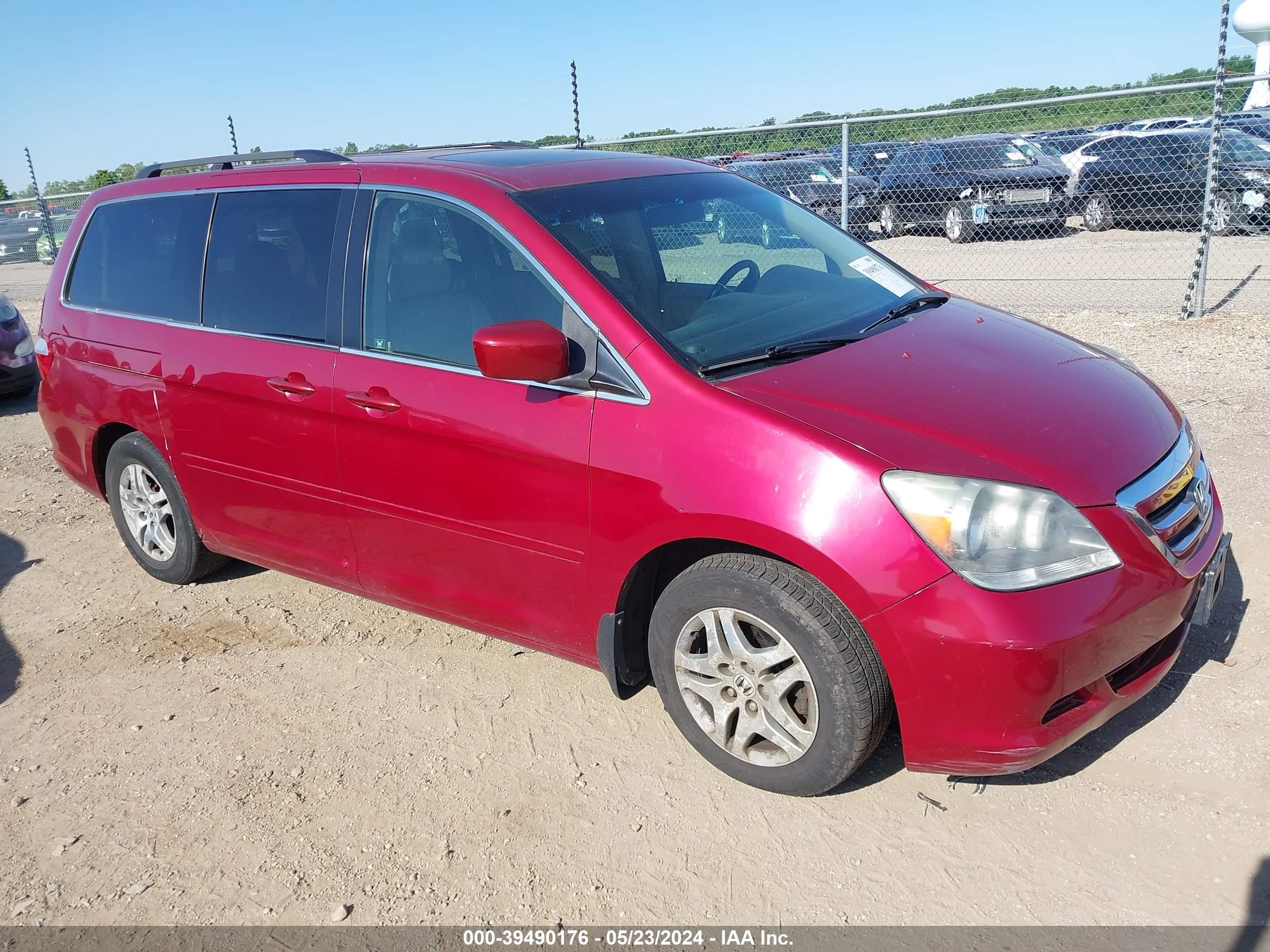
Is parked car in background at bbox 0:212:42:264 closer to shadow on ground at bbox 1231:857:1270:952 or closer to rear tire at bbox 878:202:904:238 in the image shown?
rear tire at bbox 878:202:904:238

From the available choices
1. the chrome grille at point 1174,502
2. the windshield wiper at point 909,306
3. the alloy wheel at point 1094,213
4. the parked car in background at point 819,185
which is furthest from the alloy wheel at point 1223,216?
the chrome grille at point 1174,502

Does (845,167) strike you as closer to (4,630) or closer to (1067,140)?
(1067,140)

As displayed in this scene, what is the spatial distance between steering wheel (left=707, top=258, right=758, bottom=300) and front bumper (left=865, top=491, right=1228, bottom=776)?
145 centimetres

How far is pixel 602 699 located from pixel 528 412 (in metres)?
1.13

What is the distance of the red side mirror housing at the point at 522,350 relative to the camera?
2.90m

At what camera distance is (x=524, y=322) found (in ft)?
9.73

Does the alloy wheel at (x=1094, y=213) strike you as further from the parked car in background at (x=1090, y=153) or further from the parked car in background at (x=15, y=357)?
the parked car in background at (x=15, y=357)

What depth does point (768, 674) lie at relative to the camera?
2846 millimetres

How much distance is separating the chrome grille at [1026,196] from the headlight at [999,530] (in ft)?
41.1

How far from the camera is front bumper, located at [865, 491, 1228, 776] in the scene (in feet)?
8.09

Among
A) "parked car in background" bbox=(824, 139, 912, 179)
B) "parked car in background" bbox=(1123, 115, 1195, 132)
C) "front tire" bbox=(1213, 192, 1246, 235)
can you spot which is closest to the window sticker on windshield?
"parked car in background" bbox=(824, 139, 912, 179)

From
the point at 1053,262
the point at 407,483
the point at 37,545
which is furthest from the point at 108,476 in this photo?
the point at 1053,262

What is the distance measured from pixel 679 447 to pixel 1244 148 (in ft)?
40.5

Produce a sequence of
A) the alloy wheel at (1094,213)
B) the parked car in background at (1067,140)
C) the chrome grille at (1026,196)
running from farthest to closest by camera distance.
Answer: the parked car in background at (1067,140) < the alloy wheel at (1094,213) < the chrome grille at (1026,196)
